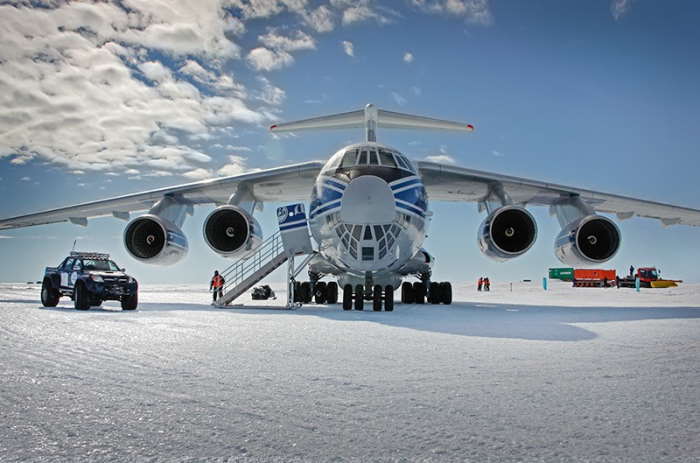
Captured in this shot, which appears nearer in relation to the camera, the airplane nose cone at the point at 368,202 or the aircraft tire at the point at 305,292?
the airplane nose cone at the point at 368,202

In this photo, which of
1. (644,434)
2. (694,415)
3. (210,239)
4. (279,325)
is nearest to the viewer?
(644,434)

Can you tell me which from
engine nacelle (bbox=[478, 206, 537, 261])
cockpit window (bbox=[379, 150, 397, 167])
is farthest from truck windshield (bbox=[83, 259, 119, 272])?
engine nacelle (bbox=[478, 206, 537, 261])

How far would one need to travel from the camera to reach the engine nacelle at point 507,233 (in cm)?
1157

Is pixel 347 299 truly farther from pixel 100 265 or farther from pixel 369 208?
pixel 100 265

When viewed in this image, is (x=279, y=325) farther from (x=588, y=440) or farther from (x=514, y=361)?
(x=588, y=440)

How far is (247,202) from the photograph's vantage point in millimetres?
14562

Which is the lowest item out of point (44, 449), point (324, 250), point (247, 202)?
point (44, 449)

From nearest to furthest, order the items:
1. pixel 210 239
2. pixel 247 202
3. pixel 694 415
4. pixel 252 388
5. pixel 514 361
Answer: pixel 694 415
pixel 252 388
pixel 514 361
pixel 210 239
pixel 247 202

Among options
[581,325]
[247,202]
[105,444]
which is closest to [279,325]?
[581,325]

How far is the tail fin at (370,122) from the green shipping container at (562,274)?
3668 centimetres

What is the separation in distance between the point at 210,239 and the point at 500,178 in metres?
7.83

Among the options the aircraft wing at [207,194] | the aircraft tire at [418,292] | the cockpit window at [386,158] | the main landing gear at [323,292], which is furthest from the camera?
the aircraft tire at [418,292]

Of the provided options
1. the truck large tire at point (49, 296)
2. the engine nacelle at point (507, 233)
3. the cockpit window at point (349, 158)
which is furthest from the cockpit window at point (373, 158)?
the truck large tire at point (49, 296)

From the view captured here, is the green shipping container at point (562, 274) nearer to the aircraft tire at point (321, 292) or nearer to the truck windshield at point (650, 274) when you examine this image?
the truck windshield at point (650, 274)
